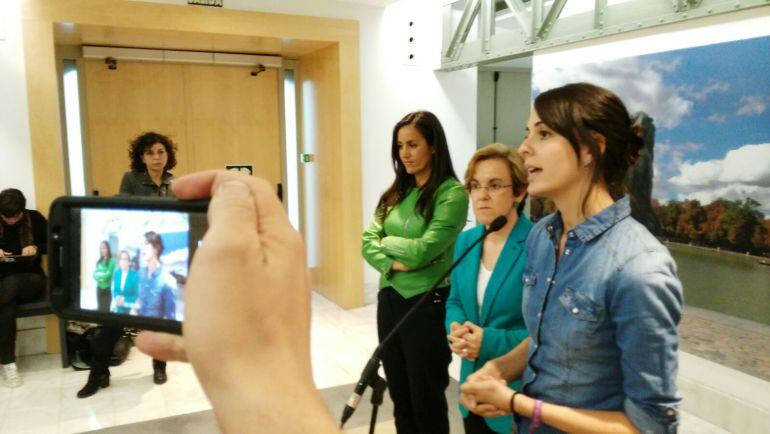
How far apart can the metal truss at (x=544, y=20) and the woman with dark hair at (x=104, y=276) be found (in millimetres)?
2834

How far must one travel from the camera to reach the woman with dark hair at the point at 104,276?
875 millimetres

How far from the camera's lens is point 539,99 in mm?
1293

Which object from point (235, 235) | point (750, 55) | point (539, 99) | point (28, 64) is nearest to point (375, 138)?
point (28, 64)

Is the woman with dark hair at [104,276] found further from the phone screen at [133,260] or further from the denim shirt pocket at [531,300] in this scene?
the denim shirt pocket at [531,300]

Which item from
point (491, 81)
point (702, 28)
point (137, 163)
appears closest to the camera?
point (702, 28)

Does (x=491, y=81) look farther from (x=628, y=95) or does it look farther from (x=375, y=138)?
(x=628, y=95)

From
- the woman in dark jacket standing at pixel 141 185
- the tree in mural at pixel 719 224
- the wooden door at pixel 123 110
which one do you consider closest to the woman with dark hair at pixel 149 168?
the woman in dark jacket standing at pixel 141 185

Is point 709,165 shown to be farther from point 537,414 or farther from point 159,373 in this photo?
point 159,373

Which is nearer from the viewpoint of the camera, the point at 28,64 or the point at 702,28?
the point at 702,28

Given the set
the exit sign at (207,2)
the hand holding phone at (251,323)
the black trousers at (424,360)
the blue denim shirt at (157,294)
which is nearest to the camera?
the hand holding phone at (251,323)

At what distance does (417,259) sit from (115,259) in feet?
5.07

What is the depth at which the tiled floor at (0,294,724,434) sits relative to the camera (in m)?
3.00

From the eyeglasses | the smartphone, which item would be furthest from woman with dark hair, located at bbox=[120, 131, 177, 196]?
the smartphone

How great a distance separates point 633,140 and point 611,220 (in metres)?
0.24
